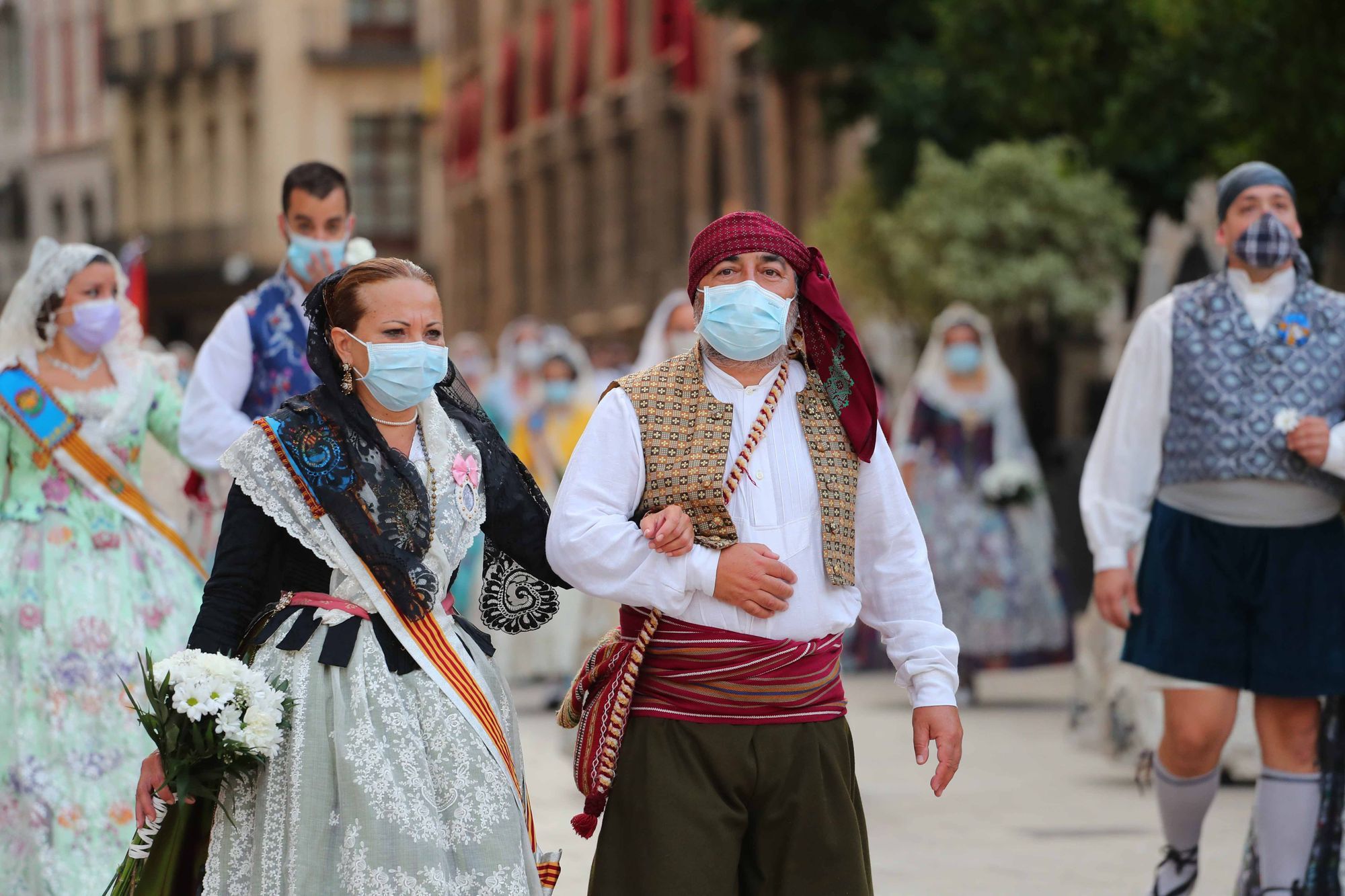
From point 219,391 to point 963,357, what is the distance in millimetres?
6681

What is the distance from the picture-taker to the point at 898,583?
4.85 metres

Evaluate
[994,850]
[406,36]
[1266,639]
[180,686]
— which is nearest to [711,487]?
[180,686]

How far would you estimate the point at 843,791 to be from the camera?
4.69 meters

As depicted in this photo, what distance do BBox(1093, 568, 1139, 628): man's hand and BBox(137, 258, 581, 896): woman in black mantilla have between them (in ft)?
6.88

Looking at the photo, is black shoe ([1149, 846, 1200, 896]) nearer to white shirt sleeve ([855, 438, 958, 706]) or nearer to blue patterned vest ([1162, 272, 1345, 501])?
blue patterned vest ([1162, 272, 1345, 501])

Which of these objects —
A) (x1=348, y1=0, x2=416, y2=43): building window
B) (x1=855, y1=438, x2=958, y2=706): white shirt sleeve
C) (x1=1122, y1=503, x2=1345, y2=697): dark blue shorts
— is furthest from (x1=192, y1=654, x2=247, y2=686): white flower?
(x1=348, y1=0, x2=416, y2=43): building window

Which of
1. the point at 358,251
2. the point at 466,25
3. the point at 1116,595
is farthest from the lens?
the point at 466,25

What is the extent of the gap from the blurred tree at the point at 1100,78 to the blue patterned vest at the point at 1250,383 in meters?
4.66

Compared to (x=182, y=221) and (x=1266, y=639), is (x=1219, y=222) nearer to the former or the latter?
(x=1266, y=639)

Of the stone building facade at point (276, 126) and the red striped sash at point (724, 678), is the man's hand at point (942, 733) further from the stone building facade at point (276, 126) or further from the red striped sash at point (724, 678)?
the stone building facade at point (276, 126)

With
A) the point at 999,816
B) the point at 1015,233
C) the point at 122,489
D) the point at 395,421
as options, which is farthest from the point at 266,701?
the point at 1015,233

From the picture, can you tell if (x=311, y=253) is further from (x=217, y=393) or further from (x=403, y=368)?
(x=403, y=368)

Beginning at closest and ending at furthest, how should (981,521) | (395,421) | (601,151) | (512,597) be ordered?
(395,421) < (512,597) < (981,521) < (601,151)

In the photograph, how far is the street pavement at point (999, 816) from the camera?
7750mm
